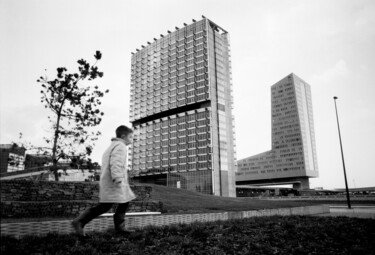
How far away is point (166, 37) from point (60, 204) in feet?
359

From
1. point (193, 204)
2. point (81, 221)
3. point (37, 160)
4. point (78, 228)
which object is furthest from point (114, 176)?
point (193, 204)

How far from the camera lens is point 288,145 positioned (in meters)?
156

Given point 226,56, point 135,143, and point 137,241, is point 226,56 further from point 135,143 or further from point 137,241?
point 137,241

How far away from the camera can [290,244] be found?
5.20m

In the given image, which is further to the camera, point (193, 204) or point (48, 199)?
point (193, 204)

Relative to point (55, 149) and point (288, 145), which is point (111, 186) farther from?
point (288, 145)

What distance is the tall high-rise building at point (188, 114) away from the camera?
290 feet

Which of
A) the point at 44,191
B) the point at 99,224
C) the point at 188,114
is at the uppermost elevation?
the point at 188,114

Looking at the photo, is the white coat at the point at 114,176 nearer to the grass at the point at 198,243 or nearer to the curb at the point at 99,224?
the grass at the point at 198,243

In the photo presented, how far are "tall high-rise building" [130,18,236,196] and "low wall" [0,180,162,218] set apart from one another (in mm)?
74658

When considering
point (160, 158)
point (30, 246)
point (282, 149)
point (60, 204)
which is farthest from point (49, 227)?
point (282, 149)

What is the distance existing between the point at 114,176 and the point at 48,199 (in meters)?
6.10

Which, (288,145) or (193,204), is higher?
(288,145)

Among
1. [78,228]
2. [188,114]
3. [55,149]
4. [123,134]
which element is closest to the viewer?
[78,228]
